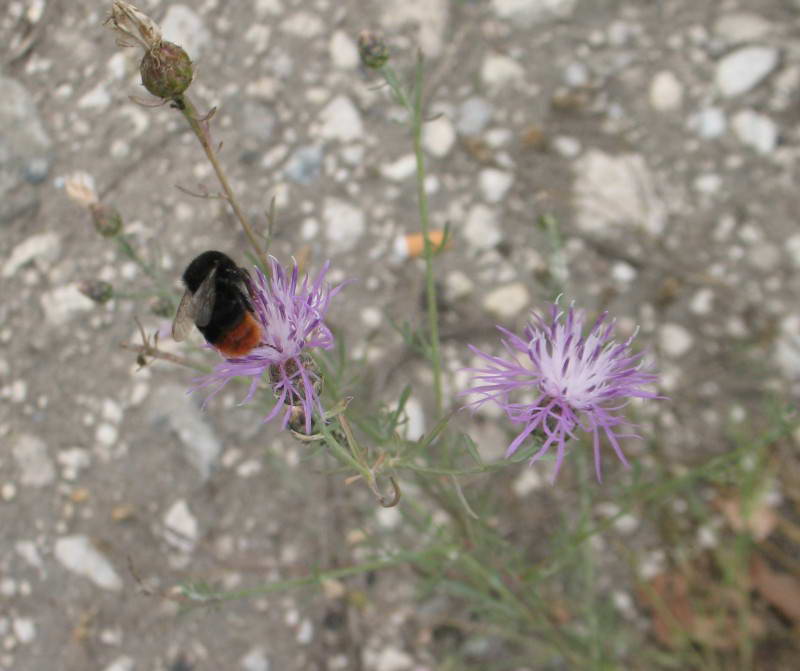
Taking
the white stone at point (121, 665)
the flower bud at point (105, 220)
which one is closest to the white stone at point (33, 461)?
the white stone at point (121, 665)

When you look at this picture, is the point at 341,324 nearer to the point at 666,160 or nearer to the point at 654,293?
the point at 654,293

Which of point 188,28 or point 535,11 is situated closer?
point 188,28

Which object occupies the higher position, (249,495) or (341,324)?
(341,324)

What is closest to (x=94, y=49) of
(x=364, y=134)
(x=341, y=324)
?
(x=364, y=134)

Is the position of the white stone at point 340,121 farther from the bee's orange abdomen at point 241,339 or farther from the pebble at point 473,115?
the bee's orange abdomen at point 241,339

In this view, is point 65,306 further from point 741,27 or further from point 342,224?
point 741,27

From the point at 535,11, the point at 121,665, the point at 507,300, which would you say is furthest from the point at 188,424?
the point at 535,11

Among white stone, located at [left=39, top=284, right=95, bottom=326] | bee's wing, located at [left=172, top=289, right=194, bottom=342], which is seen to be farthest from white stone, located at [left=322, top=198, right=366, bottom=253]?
bee's wing, located at [left=172, top=289, right=194, bottom=342]
